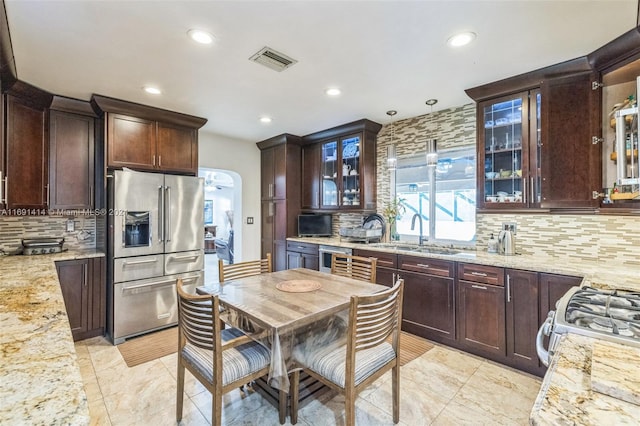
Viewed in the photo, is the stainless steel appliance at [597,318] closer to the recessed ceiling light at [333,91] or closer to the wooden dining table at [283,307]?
the wooden dining table at [283,307]

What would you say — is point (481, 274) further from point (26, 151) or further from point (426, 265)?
point (26, 151)

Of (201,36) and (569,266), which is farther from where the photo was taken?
(569,266)

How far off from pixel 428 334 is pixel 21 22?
395 cm

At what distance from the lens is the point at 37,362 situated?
36.5 inches

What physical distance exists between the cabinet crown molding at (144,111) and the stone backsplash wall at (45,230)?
52.1 inches

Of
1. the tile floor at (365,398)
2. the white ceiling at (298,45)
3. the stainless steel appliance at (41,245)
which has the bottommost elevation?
the tile floor at (365,398)

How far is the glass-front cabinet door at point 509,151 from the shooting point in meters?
2.68

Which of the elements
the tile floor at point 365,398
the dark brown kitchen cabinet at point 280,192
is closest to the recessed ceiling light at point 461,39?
the tile floor at point 365,398

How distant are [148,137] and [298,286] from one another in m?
2.56

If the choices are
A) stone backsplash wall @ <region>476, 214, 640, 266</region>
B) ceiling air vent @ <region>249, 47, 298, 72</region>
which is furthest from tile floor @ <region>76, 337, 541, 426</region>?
ceiling air vent @ <region>249, 47, 298, 72</region>

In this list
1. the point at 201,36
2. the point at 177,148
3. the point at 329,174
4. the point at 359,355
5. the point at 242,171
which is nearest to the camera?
the point at 359,355

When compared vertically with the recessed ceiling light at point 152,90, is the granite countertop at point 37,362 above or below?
below

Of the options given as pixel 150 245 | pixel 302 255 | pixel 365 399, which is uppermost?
pixel 150 245

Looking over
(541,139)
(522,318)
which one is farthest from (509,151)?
(522,318)
